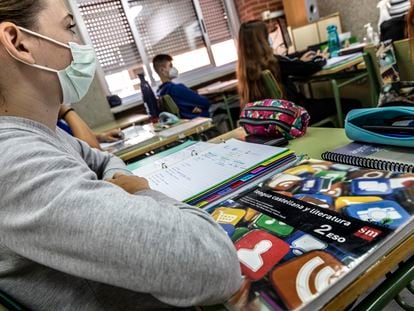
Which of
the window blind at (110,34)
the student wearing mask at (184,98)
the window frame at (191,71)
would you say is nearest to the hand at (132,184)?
the student wearing mask at (184,98)

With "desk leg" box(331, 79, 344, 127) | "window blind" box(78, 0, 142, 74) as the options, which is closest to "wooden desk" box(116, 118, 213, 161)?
"desk leg" box(331, 79, 344, 127)

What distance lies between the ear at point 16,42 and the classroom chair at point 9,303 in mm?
396

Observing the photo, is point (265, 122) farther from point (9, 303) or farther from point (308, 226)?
point (9, 303)

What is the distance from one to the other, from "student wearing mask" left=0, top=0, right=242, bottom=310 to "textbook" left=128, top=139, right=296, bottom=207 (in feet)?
0.93

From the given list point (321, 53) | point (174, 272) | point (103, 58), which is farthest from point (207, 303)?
point (103, 58)

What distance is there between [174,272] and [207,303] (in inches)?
2.9

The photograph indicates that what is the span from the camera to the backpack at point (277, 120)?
1.10 metres

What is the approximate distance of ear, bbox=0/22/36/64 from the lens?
1.84 feet

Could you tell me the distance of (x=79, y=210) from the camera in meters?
0.43

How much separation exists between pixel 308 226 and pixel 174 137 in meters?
1.47

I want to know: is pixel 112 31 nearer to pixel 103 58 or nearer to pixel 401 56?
pixel 103 58

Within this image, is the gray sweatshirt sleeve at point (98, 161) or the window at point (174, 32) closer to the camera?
the gray sweatshirt sleeve at point (98, 161)

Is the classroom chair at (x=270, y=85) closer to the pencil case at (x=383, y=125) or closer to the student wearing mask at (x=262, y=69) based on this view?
the student wearing mask at (x=262, y=69)

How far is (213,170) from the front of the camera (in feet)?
3.01
